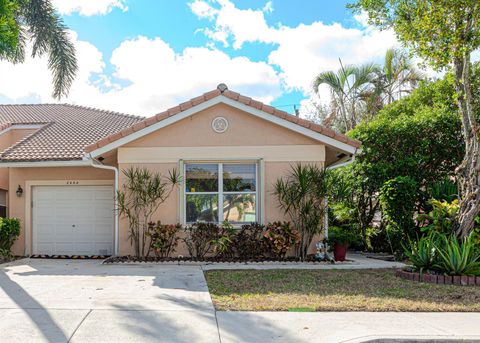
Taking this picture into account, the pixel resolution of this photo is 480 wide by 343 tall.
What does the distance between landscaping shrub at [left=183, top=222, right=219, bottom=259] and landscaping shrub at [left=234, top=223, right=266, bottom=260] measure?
0.61 meters

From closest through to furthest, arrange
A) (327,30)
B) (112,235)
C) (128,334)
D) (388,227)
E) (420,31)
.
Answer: (128,334)
(420,31)
(388,227)
(112,235)
(327,30)

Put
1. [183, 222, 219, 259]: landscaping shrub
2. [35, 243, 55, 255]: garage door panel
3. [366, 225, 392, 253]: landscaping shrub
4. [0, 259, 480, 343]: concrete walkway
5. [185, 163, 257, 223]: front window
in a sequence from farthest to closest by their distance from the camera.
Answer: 1. [366, 225, 392, 253]: landscaping shrub
2. [35, 243, 55, 255]: garage door panel
3. [185, 163, 257, 223]: front window
4. [183, 222, 219, 259]: landscaping shrub
5. [0, 259, 480, 343]: concrete walkway

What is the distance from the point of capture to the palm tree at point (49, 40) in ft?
49.0

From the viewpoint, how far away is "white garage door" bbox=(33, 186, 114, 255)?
1343 centimetres

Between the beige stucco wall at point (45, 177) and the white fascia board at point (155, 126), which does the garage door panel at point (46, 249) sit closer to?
the beige stucco wall at point (45, 177)

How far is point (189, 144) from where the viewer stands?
11.6m

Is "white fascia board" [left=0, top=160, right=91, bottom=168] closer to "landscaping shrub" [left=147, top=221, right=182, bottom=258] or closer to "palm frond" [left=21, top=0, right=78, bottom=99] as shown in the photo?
"landscaping shrub" [left=147, top=221, right=182, bottom=258]

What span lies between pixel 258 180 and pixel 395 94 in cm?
1572

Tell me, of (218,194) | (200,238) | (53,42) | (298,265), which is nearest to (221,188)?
(218,194)

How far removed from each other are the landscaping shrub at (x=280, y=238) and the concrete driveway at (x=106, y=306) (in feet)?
7.77

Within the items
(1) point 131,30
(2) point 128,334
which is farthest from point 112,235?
(2) point 128,334

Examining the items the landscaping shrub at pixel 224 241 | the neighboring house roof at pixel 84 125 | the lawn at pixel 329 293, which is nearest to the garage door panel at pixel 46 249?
the neighboring house roof at pixel 84 125

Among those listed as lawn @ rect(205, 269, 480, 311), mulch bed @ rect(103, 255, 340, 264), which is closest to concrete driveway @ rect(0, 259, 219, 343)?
lawn @ rect(205, 269, 480, 311)

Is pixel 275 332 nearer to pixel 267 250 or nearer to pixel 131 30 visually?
pixel 267 250
